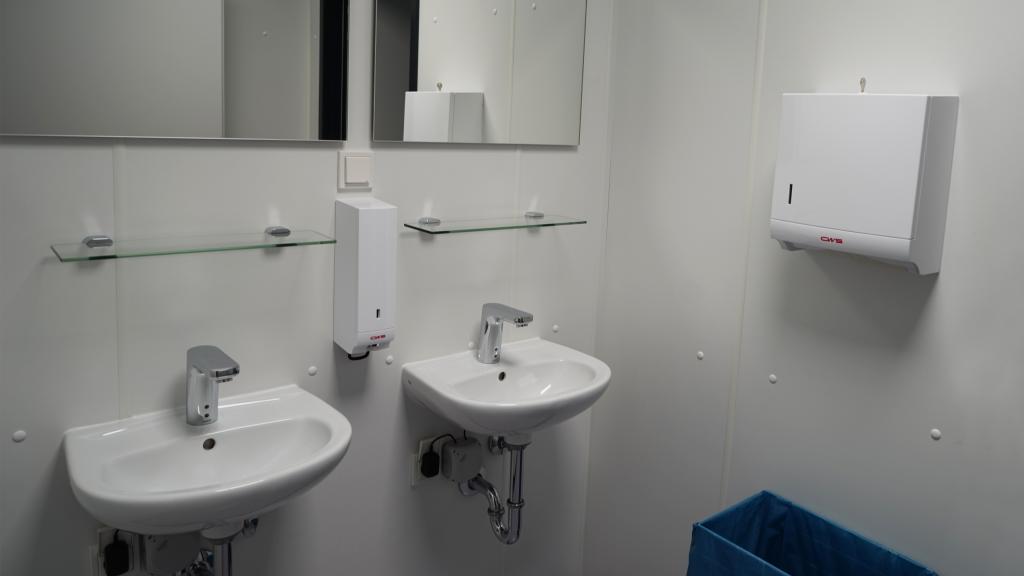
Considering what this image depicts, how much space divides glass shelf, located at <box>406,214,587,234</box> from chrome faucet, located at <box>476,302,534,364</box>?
199mm

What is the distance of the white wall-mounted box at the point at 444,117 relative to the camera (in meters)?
1.78

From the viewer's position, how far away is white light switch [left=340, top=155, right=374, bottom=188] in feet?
5.55

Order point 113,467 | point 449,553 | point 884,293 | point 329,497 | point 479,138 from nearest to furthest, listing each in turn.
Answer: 1. point 113,467
2. point 884,293
3. point 329,497
4. point 479,138
5. point 449,553

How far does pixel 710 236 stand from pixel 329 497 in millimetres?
1087

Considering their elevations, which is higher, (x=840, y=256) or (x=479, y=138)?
(x=479, y=138)

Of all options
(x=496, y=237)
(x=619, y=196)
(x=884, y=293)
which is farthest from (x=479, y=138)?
(x=884, y=293)

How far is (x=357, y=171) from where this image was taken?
1708mm

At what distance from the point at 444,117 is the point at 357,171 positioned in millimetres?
263

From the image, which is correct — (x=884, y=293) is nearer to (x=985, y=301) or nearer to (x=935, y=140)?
(x=985, y=301)

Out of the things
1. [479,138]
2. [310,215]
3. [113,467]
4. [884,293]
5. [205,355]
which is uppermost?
[479,138]

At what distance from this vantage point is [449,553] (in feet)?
6.78

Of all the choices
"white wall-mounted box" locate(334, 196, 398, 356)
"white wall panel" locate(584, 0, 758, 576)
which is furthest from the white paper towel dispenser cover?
"white wall-mounted box" locate(334, 196, 398, 356)

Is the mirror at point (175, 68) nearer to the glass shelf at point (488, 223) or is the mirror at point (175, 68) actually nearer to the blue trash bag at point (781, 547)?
the glass shelf at point (488, 223)

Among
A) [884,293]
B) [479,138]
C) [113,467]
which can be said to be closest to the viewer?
[113,467]
